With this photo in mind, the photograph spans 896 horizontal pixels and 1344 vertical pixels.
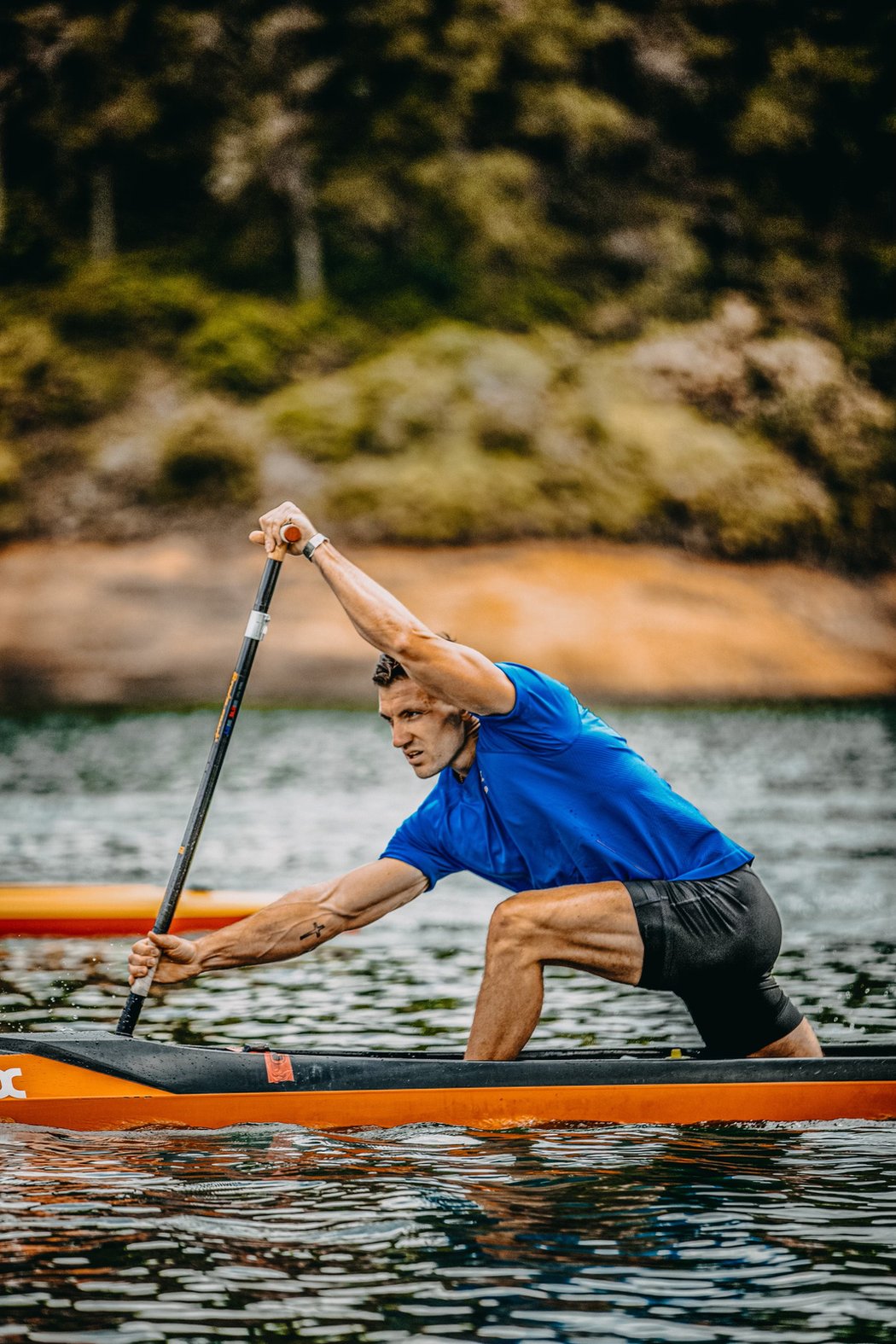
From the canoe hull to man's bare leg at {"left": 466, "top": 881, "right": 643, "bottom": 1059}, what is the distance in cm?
36

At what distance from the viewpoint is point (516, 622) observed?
49.1 meters

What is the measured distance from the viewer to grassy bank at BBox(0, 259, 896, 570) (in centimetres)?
5147

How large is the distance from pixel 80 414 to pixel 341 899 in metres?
48.7

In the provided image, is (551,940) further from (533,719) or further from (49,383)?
(49,383)

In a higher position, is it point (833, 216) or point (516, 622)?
point (833, 216)

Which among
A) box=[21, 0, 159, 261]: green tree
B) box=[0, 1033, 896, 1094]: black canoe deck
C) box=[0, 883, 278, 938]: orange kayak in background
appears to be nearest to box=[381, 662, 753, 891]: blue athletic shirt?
box=[0, 1033, 896, 1094]: black canoe deck

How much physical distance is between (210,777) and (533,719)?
59.4 inches

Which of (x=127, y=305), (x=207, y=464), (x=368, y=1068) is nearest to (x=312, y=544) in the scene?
(x=368, y=1068)

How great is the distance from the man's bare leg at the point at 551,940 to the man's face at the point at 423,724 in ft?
1.80

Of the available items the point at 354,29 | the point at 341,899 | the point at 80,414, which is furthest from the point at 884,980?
the point at 354,29

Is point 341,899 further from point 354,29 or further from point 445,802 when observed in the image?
point 354,29

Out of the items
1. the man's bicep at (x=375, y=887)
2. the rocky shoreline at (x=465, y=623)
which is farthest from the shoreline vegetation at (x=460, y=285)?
the man's bicep at (x=375, y=887)

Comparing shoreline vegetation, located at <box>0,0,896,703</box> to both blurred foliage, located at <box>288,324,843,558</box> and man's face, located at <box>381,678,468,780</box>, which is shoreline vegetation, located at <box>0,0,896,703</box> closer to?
blurred foliage, located at <box>288,324,843,558</box>

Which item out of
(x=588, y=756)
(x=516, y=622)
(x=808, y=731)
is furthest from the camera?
(x=516, y=622)
